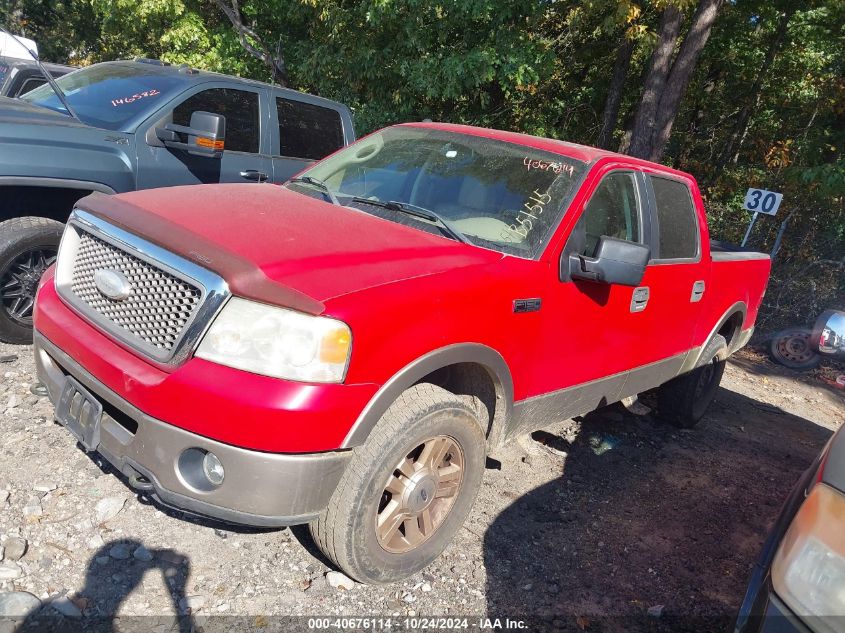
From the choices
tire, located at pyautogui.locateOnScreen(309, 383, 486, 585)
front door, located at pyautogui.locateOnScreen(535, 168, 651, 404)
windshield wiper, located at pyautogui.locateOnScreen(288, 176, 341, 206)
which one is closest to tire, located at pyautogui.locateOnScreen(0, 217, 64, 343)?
windshield wiper, located at pyautogui.locateOnScreen(288, 176, 341, 206)

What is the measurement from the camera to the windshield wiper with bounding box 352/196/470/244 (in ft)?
9.71

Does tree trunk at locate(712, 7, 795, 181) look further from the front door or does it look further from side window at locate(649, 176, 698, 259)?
the front door

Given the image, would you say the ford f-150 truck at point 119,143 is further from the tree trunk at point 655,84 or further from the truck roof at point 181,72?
the tree trunk at point 655,84

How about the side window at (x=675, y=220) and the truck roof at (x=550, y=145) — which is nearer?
the truck roof at (x=550, y=145)

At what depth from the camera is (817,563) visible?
161 centimetres

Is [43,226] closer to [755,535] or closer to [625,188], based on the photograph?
[625,188]

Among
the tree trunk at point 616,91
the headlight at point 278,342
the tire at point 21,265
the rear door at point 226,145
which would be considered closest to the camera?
the headlight at point 278,342

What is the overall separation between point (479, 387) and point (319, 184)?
4.92 ft

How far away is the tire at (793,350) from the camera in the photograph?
8336 mm

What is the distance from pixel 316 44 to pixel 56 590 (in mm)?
12426

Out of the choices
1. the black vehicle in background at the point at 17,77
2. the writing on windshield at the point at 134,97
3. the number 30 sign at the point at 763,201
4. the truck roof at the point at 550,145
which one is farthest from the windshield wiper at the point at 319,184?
the number 30 sign at the point at 763,201

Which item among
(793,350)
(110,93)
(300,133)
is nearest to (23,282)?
(110,93)

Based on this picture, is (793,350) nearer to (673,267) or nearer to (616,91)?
(673,267)

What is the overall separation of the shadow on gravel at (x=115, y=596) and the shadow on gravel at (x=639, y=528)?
1.29 meters
